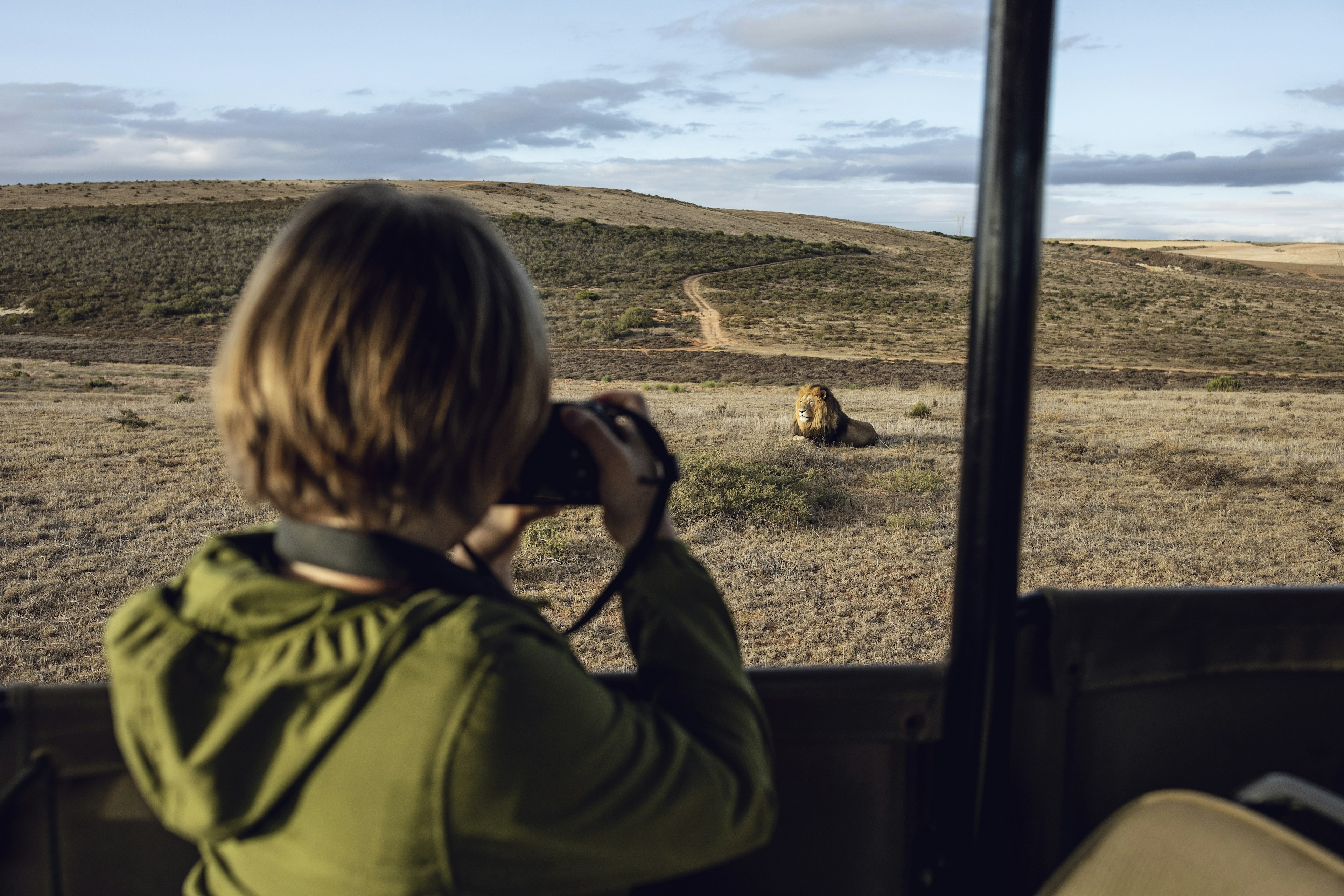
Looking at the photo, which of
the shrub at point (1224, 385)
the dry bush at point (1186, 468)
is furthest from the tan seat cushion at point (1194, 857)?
A: the shrub at point (1224, 385)

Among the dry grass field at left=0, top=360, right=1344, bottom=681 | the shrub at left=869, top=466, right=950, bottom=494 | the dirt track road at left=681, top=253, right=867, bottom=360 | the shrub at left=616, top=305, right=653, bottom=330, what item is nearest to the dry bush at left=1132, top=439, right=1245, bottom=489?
the dry grass field at left=0, top=360, right=1344, bottom=681

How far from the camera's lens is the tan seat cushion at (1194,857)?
0.74 metres

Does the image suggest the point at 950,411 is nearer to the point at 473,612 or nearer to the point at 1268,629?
the point at 1268,629

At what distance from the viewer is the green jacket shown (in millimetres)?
796

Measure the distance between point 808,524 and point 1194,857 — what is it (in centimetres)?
577

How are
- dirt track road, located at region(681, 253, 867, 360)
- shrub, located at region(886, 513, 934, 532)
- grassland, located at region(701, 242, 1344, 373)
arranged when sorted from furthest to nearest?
1. grassland, located at region(701, 242, 1344, 373)
2. dirt track road, located at region(681, 253, 867, 360)
3. shrub, located at region(886, 513, 934, 532)

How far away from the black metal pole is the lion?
8.36m

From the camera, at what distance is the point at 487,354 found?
88 cm

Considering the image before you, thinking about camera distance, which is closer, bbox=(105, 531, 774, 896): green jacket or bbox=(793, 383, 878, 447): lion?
bbox=(105, 531, 774, 896): green jacket

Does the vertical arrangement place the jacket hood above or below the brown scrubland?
above

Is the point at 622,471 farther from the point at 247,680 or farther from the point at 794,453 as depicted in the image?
the point at 794,453

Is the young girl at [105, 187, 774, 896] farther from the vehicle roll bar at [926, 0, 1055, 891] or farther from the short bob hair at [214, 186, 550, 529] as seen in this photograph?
the vehicle roll bar at [926, 0, 1055, 891]

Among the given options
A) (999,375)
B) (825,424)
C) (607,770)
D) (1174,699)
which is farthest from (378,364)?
(825,424)

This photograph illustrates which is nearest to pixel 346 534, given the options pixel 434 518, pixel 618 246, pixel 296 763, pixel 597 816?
pixel 434 518
